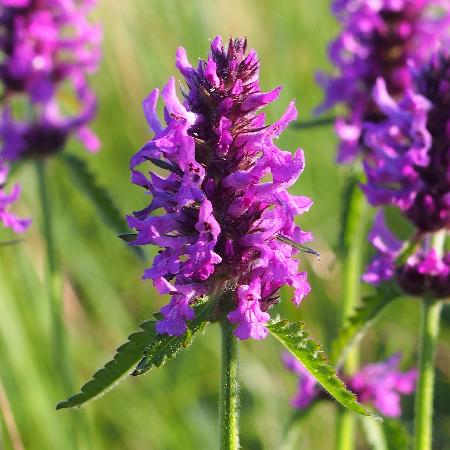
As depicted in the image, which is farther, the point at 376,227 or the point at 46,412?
the point at 46,412

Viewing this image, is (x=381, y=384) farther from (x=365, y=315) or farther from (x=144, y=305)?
(x=144, y=305)

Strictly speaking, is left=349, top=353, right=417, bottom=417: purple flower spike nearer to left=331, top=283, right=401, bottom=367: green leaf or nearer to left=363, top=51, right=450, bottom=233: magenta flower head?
left=331, top=283, right=401, bottom=367: green leaf

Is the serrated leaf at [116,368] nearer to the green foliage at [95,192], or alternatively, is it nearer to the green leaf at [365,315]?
the green leaf at [365,315]

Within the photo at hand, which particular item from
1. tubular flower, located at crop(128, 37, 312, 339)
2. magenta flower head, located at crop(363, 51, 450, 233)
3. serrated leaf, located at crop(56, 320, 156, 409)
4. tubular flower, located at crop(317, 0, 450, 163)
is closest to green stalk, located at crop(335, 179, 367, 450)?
magenta flower head, located at crop(363, 51, 450, 233)

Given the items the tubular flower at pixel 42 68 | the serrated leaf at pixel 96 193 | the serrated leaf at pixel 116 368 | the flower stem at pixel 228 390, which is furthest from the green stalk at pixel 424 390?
the tubular flower at pixel 42 68

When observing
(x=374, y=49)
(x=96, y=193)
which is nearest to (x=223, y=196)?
(x=96, y=193)

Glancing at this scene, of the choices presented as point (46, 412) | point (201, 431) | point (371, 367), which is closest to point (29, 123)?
point (46, 412)

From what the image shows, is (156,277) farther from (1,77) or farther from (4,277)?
(4,277)
